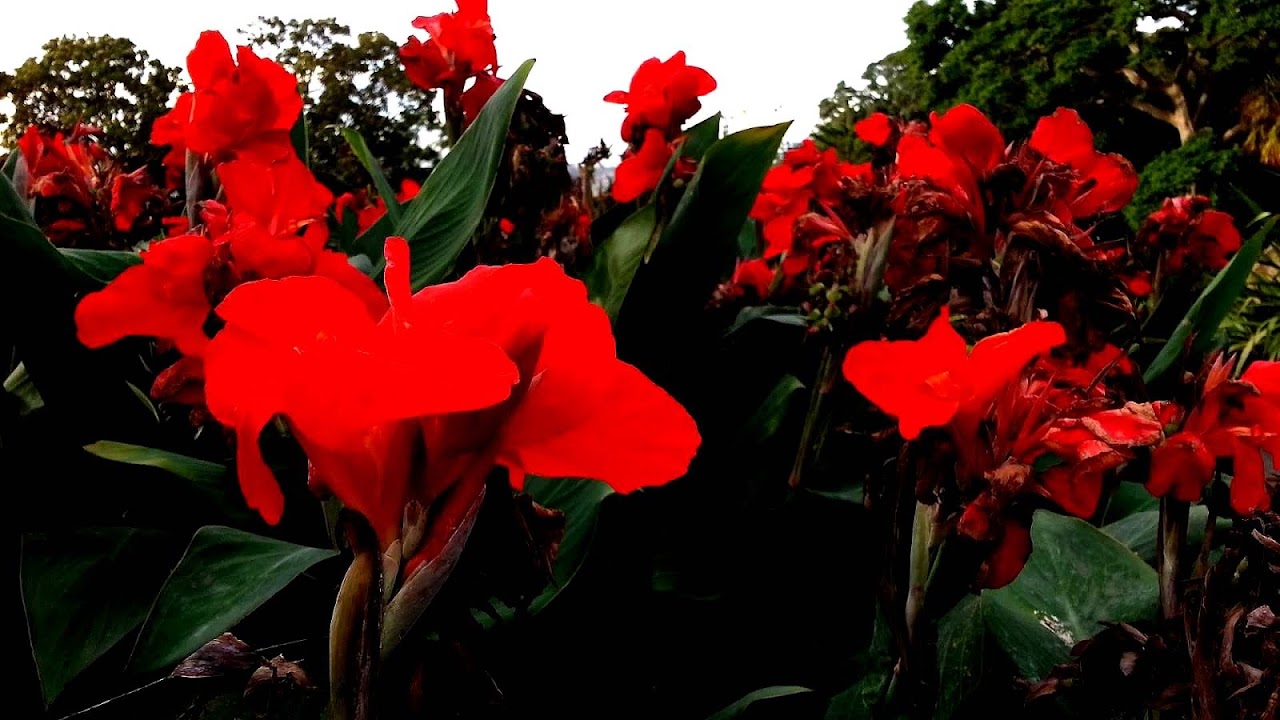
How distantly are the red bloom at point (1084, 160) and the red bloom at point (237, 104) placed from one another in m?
0.66

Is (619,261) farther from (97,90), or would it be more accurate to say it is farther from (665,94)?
(97,90)

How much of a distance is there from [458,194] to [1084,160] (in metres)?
0.56

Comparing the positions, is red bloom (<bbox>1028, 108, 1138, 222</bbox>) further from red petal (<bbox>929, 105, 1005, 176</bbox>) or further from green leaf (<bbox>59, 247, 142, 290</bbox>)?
green leaf (<bbox>59, 247, 142, 290</bbox>)

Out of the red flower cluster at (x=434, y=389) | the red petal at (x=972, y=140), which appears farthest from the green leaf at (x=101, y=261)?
the red petal at (x=972, y=140)

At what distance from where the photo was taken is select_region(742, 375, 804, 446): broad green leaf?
2.78 feet

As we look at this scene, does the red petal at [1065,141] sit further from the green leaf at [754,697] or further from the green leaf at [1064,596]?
the green leaf at [754,697]

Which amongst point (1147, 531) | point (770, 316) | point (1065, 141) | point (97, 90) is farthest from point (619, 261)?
point (97, 90)

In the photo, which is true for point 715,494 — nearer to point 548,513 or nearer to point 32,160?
point 548,513

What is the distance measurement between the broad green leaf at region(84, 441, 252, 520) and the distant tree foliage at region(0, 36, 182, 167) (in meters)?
1.97

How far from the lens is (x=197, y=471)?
56 cm

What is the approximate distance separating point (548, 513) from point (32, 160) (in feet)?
3.46

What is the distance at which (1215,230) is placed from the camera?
52.5 inches

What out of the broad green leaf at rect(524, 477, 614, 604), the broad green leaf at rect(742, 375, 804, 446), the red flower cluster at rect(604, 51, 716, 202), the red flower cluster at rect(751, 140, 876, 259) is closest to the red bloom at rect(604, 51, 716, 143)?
the red flower cluster at rect(604, 51, 716, 202)

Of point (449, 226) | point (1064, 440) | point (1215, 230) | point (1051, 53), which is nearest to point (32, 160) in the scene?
point (449, 226)
